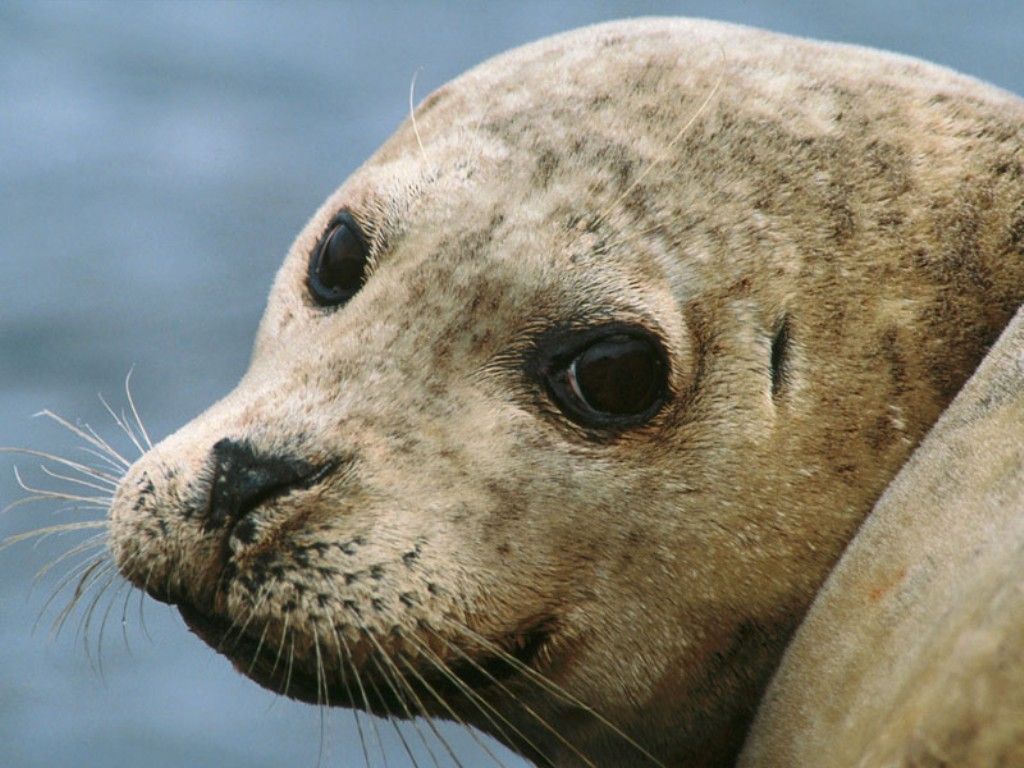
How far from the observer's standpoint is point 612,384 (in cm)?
235

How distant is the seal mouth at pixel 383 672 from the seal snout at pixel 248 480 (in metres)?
0.15

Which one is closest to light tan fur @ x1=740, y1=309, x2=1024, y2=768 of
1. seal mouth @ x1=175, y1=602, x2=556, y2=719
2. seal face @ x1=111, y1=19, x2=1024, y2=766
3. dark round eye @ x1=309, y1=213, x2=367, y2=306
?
seal face @ x1=111, y1=19, x2=1024, y2=766

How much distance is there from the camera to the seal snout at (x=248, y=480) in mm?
2232

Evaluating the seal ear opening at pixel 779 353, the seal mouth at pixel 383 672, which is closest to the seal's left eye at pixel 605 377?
the seal ear opening at pixel 779 353

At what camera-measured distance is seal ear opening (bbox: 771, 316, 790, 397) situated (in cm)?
234

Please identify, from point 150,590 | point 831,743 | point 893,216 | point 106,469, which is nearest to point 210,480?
point 150,590

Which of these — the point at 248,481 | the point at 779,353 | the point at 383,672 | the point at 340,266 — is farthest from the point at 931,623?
the point at 340,266

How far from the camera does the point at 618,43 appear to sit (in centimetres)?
272

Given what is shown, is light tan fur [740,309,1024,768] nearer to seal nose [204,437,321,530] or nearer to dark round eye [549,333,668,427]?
dark round eye [549,333,668,427]

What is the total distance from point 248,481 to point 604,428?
52cm

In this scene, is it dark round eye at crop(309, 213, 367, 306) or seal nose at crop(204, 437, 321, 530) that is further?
dark round eye at crop(309, 213, 367, 306)

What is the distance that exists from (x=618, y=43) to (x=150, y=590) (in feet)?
3.91

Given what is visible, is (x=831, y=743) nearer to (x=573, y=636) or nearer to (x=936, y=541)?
(x=936, y=541)

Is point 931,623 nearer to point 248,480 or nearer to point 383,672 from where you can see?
point 383,672
